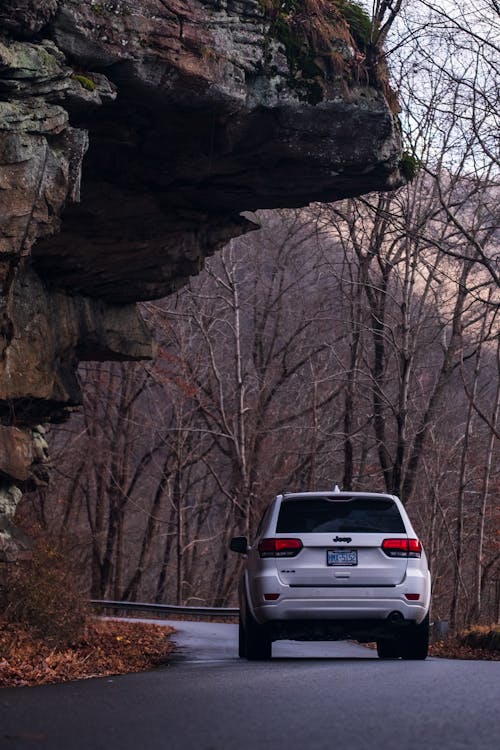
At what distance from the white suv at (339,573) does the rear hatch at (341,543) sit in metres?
0.01

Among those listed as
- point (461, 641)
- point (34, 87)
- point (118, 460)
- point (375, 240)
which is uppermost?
point (375, 240)

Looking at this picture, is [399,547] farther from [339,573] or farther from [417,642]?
[417,642]

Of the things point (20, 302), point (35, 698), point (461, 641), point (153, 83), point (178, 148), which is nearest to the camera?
point (35, 698)

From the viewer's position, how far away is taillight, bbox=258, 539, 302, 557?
41.1ft

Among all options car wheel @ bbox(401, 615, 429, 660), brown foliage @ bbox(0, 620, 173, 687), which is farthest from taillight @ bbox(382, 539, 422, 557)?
brown foliage @ bbox(0, 620, 173, 687)

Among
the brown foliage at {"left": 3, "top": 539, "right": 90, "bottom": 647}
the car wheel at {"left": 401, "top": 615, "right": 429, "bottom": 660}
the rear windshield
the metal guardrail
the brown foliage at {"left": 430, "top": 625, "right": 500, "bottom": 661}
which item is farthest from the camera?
the metal guardrail

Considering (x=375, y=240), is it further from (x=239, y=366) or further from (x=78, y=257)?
(x=78, y=257)

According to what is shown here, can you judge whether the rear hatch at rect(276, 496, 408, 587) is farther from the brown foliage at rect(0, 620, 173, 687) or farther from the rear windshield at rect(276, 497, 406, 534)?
the brown foliage at rect(0, 620, 173, 687)

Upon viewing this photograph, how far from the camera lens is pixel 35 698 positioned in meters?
8.23

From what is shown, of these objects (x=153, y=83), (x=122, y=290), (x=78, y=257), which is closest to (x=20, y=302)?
(x=78, y=257)

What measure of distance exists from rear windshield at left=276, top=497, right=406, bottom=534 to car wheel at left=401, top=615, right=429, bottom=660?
3.64 ft

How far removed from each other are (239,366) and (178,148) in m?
18.9

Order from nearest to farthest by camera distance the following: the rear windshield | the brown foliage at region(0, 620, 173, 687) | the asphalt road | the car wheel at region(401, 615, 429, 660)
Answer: the asphalt road, the brown foliage at region(0, 620, 173, 687), the rear windshield, the car wheel at region(401, 615, 429, 660)

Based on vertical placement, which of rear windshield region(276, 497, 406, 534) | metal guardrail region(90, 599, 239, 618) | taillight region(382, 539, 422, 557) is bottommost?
metal guardrail region(90, 599, 239, 618)
